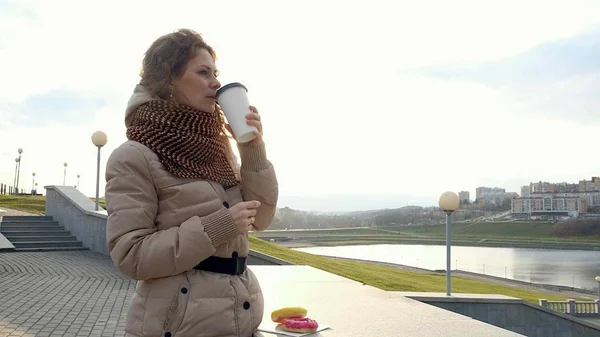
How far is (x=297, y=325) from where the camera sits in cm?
208

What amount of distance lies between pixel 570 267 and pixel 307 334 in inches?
2695

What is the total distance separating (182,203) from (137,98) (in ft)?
1.15

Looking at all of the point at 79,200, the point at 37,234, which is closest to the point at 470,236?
the point at 79,200

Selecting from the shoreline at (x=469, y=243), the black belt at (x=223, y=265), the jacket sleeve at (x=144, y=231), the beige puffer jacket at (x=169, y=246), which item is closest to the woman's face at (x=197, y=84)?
the beige puffer jacket at (x=169, y=246)

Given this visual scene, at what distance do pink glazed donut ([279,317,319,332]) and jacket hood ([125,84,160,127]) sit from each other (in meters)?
1.01

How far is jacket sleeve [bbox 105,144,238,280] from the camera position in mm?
1406

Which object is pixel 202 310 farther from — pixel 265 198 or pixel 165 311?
pixel 265 198

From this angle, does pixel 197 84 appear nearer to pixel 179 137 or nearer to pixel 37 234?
pixel 179 137

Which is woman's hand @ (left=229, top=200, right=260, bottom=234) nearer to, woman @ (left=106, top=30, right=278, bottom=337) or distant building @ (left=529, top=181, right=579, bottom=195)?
woman @ (left=106, top=30, right=278, bottom=337)

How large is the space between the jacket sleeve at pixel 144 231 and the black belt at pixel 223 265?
0.23 feet

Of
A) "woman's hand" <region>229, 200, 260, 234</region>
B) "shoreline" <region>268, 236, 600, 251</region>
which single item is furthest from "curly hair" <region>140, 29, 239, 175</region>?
"shoreline" <region>268, 236, 600, 251</region>

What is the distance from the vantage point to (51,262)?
390 inches

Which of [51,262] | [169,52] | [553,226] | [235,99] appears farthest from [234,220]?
[553,226]

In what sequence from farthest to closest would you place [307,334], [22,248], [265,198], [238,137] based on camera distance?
[22,248], [307,334], [265,198], [238,137]
